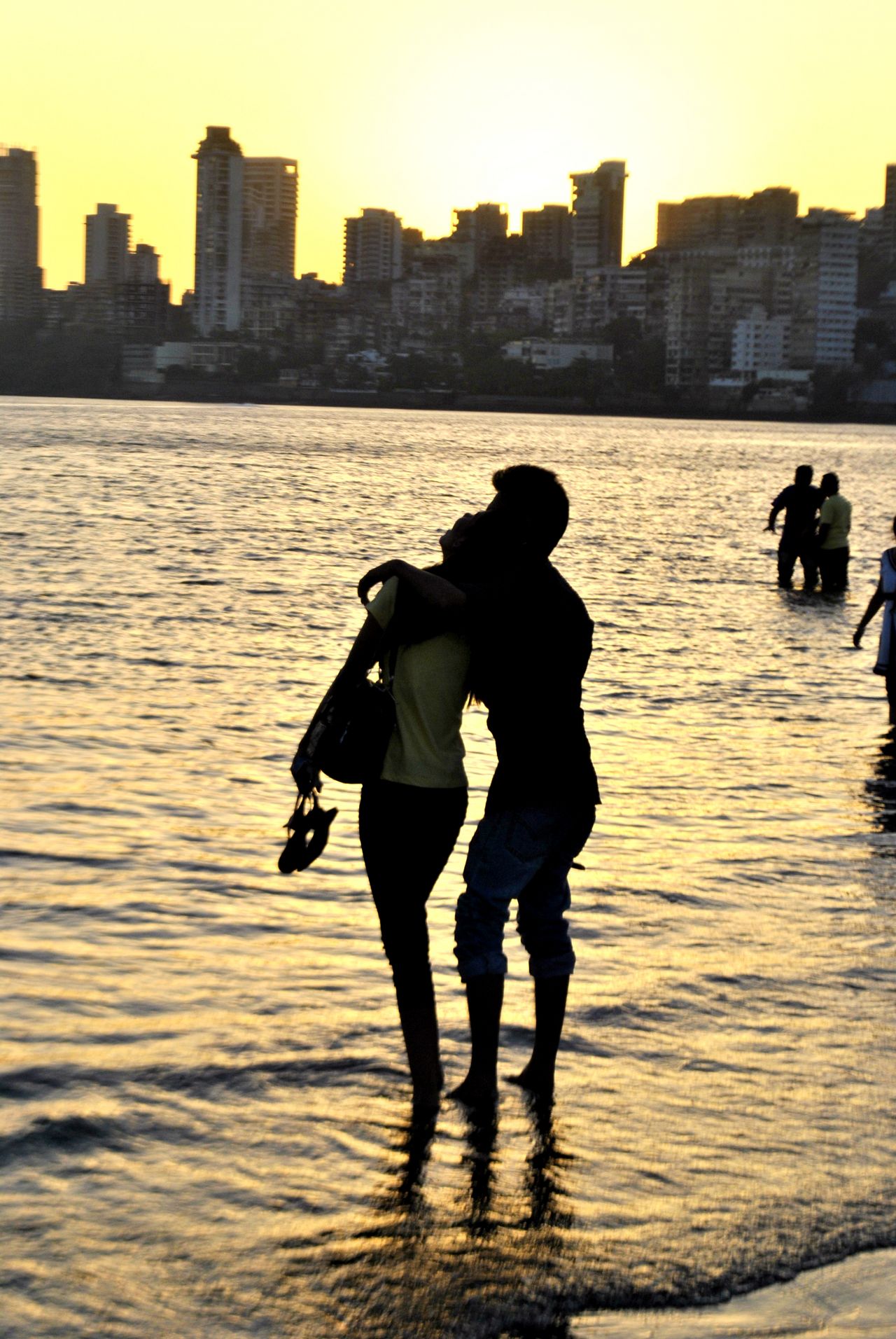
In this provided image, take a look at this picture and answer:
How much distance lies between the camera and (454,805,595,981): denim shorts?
423 centimetres

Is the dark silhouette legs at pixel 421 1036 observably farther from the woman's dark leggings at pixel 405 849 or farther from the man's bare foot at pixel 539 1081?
the man's bare foot at pixel 539 1081

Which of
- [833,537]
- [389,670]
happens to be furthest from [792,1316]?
[833,537]

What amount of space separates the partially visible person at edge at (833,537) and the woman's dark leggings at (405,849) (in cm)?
1510

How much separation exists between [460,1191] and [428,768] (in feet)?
3.22

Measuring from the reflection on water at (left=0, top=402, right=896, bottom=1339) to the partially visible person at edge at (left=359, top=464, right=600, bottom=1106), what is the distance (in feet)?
1.36

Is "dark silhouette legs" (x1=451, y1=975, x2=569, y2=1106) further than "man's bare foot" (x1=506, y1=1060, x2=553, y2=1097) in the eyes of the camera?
No

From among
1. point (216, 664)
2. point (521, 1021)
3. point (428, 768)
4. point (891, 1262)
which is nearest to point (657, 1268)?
point (891, 1262)

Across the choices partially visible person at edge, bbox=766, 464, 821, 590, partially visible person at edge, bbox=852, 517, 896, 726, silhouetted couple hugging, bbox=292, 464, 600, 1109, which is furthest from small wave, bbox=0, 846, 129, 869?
partially visible person at edge, bbox=766, 464, 821, 590

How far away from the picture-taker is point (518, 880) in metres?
4.26

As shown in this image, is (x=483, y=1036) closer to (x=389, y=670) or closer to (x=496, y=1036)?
(x=496, y=1036)

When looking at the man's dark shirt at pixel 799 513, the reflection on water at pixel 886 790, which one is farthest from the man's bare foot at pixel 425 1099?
the man's dark shirt at pixel 799 513

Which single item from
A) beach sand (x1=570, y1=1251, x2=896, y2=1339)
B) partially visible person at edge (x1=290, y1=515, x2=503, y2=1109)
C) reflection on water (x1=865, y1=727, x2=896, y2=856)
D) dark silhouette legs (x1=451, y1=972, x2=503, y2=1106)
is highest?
partially visible person at edge (x1=290, y1=515, x2=503, y2=1109)

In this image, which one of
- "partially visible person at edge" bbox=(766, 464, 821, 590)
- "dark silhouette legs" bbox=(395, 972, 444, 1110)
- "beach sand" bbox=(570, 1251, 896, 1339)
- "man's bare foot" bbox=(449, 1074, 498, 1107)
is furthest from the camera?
"partially visible person at edge" bbox=(766, 464, 821, 590)

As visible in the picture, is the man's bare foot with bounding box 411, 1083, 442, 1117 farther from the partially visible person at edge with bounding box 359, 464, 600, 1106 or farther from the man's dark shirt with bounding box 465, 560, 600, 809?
the man's dark shirt with bounding box 465, 560, 600, 809
